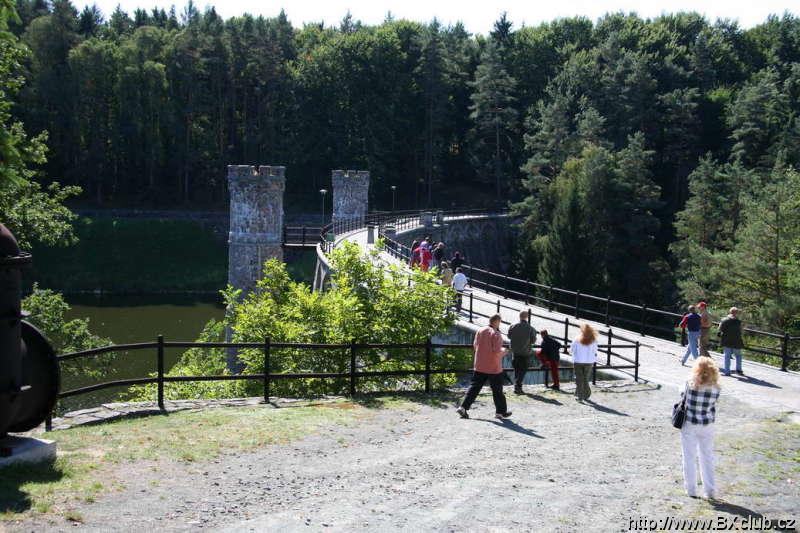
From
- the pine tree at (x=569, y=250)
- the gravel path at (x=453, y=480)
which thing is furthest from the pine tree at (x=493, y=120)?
the gravel path at (x=453, y=480)

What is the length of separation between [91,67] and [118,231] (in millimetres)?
15090

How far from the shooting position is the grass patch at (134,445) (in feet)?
24.2

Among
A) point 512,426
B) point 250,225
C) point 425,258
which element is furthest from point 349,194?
point 512,426

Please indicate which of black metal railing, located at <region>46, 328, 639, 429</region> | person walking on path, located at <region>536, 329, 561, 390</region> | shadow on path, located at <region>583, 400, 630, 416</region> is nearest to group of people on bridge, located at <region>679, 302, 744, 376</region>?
black metal railing, located at <region>46, 328, 639, 429</region>

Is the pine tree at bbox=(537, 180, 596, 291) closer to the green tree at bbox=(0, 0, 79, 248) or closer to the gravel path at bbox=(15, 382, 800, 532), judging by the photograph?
the green tree at bbox=(0, 0, 79, 248)

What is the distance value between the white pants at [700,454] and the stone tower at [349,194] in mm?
40279

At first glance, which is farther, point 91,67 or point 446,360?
point 91,67

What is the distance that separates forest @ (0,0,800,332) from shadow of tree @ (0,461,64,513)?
43.6m

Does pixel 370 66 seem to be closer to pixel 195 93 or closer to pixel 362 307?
pixel 195 93

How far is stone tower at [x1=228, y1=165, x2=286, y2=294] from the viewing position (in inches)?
1369

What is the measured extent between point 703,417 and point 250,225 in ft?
93.6

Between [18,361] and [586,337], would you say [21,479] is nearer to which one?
[18,361]

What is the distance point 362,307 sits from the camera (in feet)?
49.7

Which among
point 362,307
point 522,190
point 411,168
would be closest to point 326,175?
point 411,168
